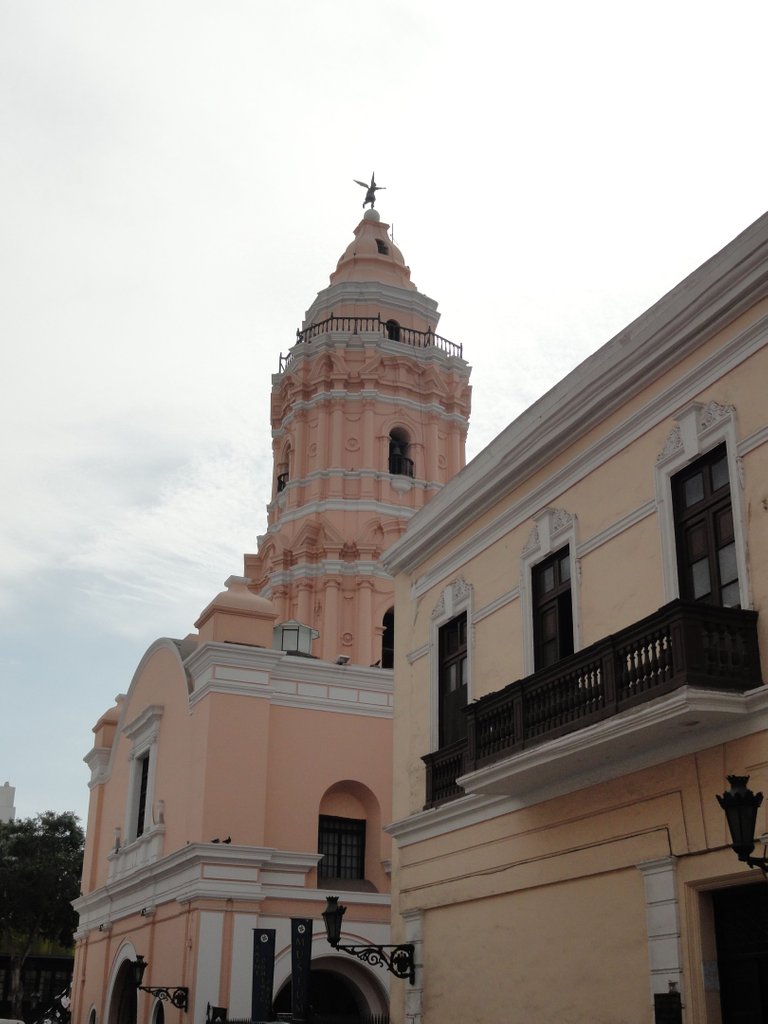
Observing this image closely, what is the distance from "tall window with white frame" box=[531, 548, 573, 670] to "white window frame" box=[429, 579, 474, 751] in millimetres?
1463

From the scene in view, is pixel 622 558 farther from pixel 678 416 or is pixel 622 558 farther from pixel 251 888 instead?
pixel 251 888

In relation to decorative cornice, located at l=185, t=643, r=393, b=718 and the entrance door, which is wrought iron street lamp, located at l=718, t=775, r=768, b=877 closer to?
the entrance door

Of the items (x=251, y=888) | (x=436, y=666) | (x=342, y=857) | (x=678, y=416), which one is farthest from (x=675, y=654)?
(x=342, y=857)

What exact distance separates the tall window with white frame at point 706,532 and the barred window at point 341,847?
523 inches

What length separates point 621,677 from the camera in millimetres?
11039

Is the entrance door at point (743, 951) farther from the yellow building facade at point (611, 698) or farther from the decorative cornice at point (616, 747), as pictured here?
the decorative cornice at point (616, 747)

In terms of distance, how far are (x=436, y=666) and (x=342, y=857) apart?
8.68m

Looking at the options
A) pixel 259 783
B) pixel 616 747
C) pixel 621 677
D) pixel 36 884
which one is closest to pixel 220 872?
pixel 259 783

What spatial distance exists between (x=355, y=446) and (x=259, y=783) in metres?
13.2

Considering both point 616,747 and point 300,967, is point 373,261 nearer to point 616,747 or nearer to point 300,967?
point 300,967

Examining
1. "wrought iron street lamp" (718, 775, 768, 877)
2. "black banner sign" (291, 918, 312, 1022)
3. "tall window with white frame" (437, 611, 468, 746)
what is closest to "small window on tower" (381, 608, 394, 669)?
"black banner sign" (291, 918, 312, 1022)

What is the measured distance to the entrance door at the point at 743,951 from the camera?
10055mm

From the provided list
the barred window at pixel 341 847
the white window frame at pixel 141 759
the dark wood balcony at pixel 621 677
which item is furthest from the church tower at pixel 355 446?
the dark wood balcony at pixel 621 677

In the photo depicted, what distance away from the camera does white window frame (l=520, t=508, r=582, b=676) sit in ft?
42.5
